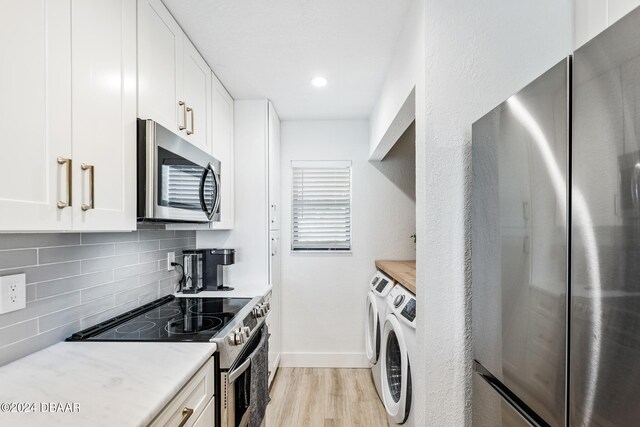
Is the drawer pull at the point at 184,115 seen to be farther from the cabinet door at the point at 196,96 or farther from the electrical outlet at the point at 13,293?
the electrical outlet at the point at 13,293

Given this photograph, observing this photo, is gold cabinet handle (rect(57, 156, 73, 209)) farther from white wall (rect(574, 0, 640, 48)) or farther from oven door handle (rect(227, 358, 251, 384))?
white wall (rect(574, 0, 640, 48))

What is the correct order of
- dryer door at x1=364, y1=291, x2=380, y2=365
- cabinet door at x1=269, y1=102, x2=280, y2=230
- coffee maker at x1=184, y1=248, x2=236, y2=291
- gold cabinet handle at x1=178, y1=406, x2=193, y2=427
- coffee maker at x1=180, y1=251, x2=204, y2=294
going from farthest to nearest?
cabinet door at x1=269, y1=102, x2=280, y2=230
dryer door at x1=364, y1=291, x2=380, y2=365
coffee maker at x1=184, y1=248, x2=236, y2=291
coffee maker at x1=180, y1=251, x2=204, y2=294
gold cabinet handle at x1=178, y1=406, x2=193, y2=427

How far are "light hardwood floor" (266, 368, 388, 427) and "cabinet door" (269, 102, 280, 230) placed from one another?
54.3 inches

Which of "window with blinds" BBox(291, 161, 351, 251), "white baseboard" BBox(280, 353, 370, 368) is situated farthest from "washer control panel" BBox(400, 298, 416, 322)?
"white baseboard" BBox(280, 353, 370, 368)

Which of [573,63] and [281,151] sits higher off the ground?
[281,151]

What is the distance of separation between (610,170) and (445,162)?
68 centimetres

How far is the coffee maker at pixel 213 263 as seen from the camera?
2.59 meters

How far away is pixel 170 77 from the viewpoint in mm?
1696

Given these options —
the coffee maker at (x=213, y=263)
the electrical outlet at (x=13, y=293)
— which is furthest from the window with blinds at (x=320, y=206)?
the electrical outlet at (x=13, y=293)

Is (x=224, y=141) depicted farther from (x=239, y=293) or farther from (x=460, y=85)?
(x=460, y=85)

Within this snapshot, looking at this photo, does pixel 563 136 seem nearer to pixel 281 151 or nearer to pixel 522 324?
pixel 522 324

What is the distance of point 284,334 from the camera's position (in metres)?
3.52

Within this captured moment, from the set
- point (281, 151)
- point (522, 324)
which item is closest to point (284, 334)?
point (281, 151)

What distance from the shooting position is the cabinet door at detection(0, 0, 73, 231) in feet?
2.71
